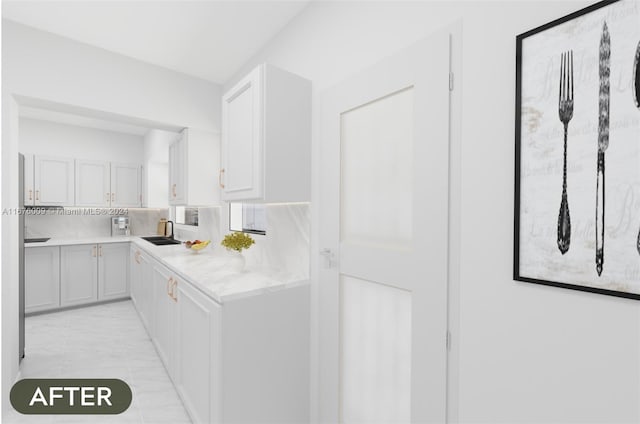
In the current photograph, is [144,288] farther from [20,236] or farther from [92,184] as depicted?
[92,184]

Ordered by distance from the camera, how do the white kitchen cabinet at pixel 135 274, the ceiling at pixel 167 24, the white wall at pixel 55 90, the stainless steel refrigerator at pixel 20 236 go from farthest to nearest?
the white kitchen cabinet at pixel 135 274
the stainless steel refrigerator at pixel 20 236
the white wall at pixel 55 90
the ceiling at pixel 167 24

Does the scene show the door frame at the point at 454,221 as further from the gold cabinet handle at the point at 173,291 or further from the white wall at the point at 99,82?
the white wall at the point at 99,82

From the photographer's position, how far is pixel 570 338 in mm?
895

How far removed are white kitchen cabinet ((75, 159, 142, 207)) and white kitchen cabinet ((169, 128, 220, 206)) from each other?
92.1 inches

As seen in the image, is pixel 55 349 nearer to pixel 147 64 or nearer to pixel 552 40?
pixel 147 64

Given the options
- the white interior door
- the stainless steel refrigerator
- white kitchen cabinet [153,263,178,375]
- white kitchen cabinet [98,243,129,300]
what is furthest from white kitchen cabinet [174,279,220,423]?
white kitchen cabinet [98,243,129,300]

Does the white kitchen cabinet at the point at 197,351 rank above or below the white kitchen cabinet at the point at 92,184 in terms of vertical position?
below

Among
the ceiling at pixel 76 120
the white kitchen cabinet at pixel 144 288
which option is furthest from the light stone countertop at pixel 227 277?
the ceiling at pixel 76 120

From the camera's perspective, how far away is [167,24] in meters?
2.11

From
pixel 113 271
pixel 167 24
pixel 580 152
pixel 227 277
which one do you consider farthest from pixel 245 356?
pixel 113 271

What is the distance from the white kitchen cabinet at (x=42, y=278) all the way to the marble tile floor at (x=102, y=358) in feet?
0.53

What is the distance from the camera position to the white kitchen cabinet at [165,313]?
7.44 feet

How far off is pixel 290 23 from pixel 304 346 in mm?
2122

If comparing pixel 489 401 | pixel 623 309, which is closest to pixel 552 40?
pixel 623 309
